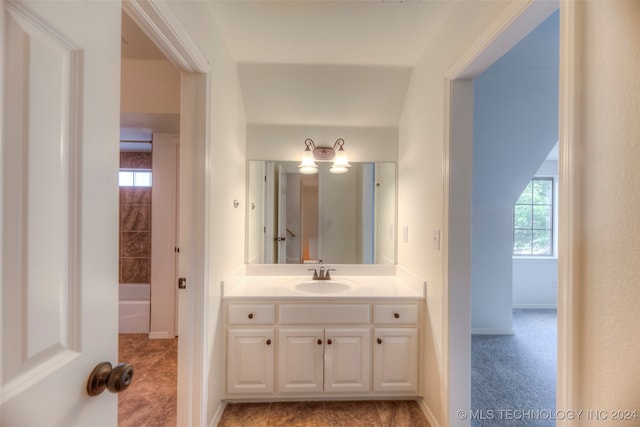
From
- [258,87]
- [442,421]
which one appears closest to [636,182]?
[442,421]

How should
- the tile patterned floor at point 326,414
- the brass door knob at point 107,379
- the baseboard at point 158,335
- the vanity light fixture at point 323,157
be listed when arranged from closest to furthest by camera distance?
the brass door knob at point 107,379 → the tile patterned floor at point 326,414 → the vanity light fixture at point 323,157 → the baseboard at point 158,335

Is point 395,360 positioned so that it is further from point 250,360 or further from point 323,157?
point 323,157

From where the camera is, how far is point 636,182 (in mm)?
651

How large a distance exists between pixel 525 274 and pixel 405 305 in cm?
323

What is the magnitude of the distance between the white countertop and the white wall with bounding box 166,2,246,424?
0.48 feet

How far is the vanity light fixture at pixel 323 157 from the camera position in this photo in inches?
93.1

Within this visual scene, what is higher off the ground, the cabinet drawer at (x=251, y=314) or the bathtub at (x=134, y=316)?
the cabinet drawer at (x=251, y=314)

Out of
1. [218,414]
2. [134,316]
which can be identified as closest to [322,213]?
[218,414]

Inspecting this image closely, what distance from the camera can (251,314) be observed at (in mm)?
1764

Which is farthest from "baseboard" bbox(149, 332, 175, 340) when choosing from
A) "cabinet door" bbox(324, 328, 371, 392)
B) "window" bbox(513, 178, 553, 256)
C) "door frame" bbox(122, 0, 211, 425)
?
"window" bbox(513, 178, 553, 256)

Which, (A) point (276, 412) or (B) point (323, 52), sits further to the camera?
(B) point (323, 52)

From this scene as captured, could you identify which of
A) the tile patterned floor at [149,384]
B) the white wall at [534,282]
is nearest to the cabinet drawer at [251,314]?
the tile patterned floor at [149,384]

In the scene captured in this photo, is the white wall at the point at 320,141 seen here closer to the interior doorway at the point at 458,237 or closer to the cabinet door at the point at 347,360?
the interior doorway at the point at 458,237

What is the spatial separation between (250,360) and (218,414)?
337mm
